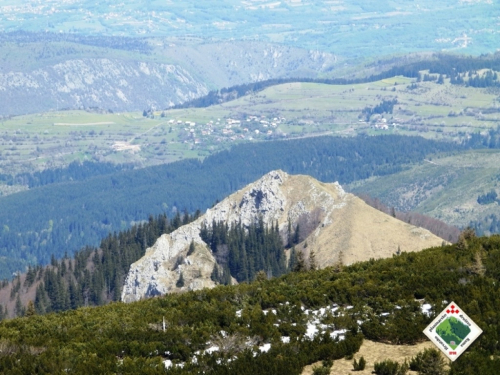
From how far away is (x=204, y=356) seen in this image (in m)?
48.6

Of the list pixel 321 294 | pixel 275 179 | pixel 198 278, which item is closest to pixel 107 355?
pixel 321 294

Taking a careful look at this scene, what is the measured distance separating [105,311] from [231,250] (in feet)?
396

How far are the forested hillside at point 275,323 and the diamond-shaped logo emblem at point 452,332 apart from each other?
257cm

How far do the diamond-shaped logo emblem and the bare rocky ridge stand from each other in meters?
106

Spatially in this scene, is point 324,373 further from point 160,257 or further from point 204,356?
point 160,257

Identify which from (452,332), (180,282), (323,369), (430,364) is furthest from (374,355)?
(180,282)

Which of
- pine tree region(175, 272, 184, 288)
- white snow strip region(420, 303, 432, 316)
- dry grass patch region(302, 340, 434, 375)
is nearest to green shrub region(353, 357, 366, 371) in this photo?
dry grass patch region(302, 340, 434, 375)

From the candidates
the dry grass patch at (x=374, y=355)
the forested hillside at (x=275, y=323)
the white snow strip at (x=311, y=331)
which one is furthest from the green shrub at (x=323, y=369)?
the white snow strip at (x=311, y=331)

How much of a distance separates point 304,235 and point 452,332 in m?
140

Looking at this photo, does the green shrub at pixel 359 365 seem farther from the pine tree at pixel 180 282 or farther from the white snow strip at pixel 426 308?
the pine tree at pixel 180 282

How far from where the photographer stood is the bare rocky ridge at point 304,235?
158250 mm

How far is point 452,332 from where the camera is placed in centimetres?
4091

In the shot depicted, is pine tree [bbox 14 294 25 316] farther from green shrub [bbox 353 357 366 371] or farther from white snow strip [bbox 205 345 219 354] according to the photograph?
green shrub [bbox 353 357 366 371]

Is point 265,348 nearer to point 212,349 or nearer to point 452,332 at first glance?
point 212,349
